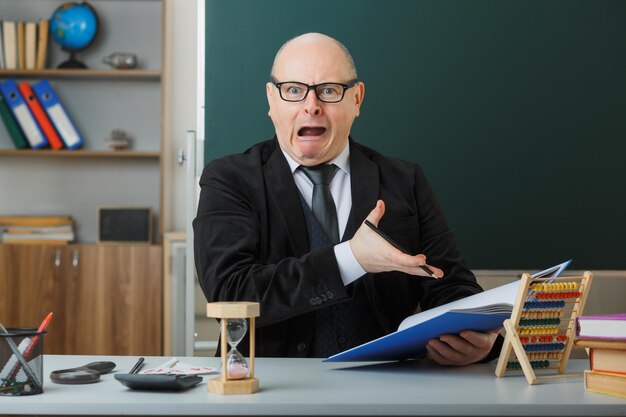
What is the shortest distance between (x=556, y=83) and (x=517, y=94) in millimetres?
143

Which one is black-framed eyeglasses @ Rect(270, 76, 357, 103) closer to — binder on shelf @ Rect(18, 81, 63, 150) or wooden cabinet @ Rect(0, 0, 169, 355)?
wooden cabinet @ Rect(0, 0, 169, 355)

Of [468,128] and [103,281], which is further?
[103,281]

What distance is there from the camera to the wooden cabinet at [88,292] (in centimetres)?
440

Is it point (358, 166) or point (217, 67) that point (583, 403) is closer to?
point (358, 166)

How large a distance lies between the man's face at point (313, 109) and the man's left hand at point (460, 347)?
2.24 feet

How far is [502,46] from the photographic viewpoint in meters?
3.01

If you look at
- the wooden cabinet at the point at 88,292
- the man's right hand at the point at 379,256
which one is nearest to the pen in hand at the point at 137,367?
the man's right hand at the point at 379,256

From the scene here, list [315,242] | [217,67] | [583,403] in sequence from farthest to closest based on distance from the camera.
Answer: [217,67], [315,242], [583,403]

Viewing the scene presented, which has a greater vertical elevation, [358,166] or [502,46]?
[502,46]

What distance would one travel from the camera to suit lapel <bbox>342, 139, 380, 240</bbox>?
2.09 meters

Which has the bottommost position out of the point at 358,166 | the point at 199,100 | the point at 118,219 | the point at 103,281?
the point at 103,281

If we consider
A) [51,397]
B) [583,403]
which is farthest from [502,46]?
[51,397]

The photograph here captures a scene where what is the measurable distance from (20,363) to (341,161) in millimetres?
1086

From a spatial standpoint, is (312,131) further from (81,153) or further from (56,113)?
(56,113)
